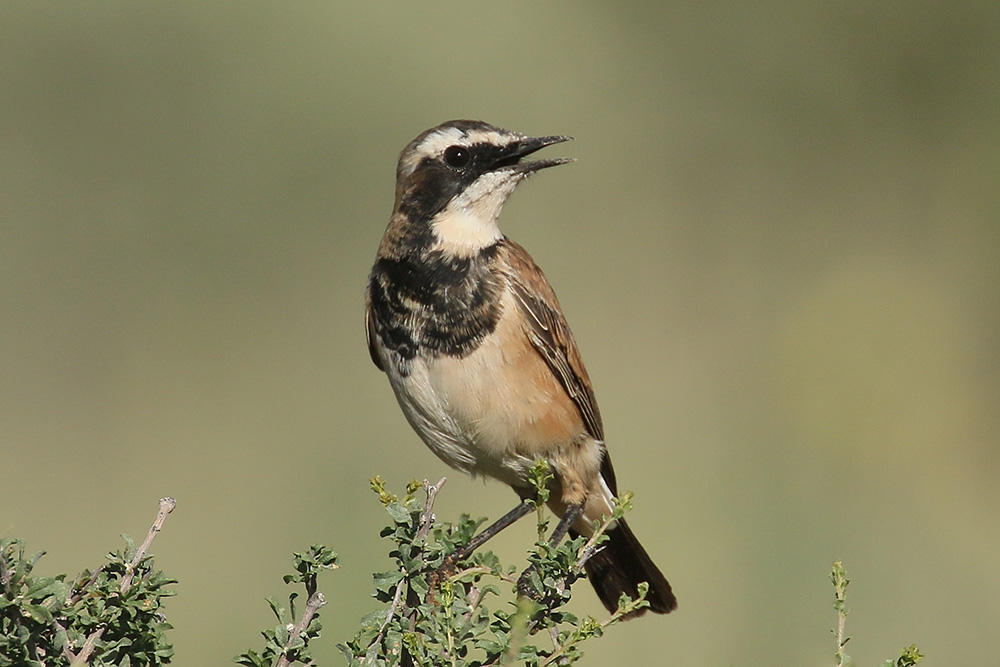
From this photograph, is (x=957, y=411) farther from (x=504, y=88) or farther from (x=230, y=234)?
(x=230, y=234)

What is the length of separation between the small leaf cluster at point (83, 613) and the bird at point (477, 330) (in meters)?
1.50

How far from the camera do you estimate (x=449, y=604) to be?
2.71 meters

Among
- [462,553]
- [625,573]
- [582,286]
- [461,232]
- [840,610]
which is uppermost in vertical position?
[582,286]

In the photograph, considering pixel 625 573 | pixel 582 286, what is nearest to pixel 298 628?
pixel 625 573

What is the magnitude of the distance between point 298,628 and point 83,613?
1.54 ft

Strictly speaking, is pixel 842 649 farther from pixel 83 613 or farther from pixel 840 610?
pixel 83 613

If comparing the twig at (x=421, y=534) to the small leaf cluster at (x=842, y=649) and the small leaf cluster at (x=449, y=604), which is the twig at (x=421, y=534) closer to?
the small leaf cluster at (x=449, y=604)

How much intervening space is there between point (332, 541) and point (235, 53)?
4504mm

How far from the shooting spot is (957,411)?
7.81 m

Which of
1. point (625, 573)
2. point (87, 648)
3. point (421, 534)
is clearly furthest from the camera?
point (625, 573)

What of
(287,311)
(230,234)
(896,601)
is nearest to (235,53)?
(230,234)

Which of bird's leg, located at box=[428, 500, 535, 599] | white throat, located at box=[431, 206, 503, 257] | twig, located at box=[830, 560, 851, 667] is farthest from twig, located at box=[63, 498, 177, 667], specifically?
white throat, located at box=[431, 206, 503, 257]

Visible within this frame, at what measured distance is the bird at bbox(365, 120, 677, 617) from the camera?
158 inches

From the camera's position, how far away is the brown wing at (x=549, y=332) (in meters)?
4.19
